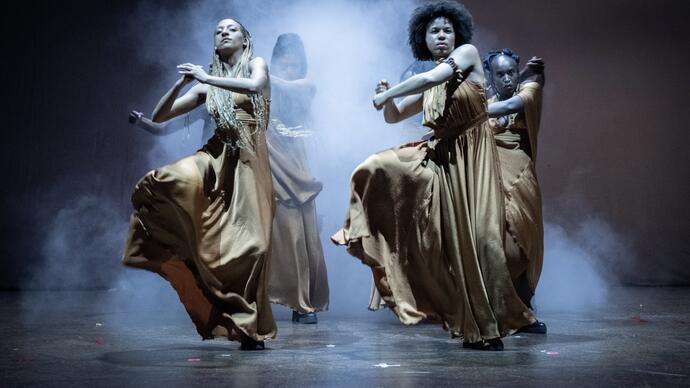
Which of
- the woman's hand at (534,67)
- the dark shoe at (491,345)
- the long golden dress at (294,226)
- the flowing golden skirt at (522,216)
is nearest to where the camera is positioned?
the dark shoe at (491,345)

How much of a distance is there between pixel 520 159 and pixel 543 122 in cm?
316

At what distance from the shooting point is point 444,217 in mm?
3998

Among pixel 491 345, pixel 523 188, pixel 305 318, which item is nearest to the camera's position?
pixel 491 345

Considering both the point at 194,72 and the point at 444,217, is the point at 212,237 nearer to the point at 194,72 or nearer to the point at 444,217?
the point at 194,72

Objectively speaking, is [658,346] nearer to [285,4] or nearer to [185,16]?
[285,4]

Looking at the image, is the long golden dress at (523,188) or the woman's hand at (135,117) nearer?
the long golden dress at (523,188)

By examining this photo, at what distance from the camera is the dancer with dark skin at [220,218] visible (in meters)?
3.95

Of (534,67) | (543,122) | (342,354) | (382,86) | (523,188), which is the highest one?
(543,122)

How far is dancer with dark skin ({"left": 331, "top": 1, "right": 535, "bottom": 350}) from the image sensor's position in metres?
3.89

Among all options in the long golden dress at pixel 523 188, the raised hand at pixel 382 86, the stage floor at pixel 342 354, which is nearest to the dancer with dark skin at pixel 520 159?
the long golden dress at pixel 523 188

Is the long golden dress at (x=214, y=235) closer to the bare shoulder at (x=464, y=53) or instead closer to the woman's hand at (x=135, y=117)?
the woman's hand at (x=135, y=117)

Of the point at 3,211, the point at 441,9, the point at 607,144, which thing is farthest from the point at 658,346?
the point at 3,211

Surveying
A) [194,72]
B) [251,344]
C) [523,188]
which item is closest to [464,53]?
[523,188]

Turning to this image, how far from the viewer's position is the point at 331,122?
7051mm
